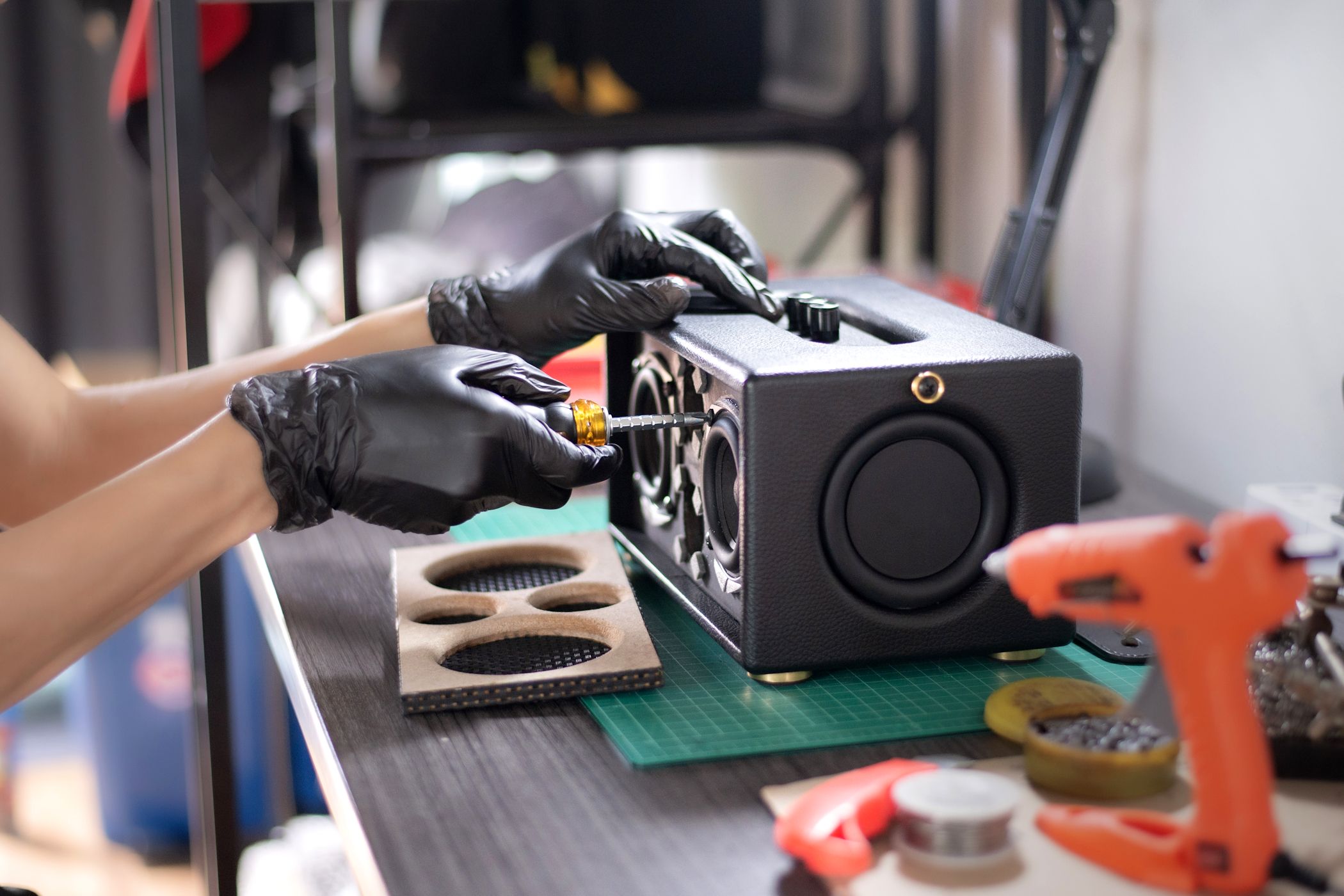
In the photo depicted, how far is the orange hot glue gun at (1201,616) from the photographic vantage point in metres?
0.62

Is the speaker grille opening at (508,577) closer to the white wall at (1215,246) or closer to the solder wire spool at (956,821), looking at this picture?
the solder wire spool at (956,821)

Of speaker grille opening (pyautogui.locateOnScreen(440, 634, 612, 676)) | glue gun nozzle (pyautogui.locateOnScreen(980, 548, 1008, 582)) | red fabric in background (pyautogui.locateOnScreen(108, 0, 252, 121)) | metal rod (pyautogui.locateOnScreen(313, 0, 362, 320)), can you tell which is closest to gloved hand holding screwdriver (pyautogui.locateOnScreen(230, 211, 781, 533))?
speaker grille opening (pyautogui.locateOnScreen(440, 634, 612, 676))

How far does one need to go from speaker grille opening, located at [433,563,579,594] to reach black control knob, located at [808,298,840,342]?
0.30 metres

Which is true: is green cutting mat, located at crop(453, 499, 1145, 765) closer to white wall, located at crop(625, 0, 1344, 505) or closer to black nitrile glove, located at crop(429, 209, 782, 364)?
black nitrile glove, located at crop(429, 209, 782, 364)

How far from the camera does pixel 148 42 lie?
1771mm

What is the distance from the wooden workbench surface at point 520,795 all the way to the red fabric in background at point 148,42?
117 centimetres

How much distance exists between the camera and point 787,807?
745 millimetres

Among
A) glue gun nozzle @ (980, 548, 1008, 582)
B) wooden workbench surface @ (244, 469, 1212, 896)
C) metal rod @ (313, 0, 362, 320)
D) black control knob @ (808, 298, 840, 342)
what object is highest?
metal rod @ (313, 0, 362, 320)

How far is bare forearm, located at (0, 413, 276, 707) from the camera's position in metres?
0.84

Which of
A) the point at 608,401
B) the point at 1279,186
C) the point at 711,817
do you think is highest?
the point at 1279,186

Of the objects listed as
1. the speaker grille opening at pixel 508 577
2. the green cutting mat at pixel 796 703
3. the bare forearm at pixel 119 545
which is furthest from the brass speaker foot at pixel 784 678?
the bare forearm at pixel 119 545

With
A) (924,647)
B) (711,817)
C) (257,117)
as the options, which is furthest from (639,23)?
(711,817)

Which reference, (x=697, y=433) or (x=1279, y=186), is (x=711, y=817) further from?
(x=1279, y=186)

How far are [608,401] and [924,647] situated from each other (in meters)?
0.40
